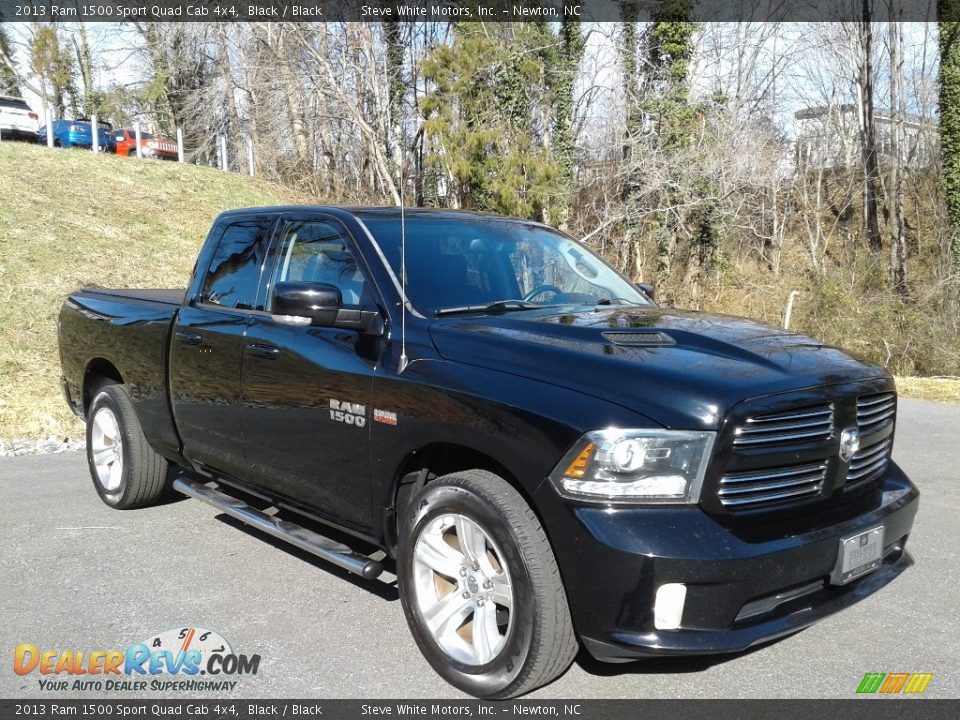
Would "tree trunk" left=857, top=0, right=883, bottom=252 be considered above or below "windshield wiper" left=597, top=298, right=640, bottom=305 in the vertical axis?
above

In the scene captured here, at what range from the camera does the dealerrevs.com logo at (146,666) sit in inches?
136

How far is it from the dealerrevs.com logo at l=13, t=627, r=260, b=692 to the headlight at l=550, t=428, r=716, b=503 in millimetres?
1765

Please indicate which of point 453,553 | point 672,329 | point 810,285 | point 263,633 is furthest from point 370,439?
point 810,285

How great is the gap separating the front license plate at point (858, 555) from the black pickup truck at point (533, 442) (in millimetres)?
10

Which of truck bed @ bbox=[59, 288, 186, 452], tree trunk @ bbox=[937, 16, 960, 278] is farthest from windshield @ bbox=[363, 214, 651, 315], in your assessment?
tree trunk @ bbox=[937, 16, 960, 278]

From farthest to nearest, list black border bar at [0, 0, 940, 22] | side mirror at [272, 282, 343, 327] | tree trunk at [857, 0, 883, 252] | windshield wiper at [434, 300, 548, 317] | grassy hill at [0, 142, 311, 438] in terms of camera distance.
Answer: tree trunk at [857, 0, 883, 252] < black border bar at [0, 0, 940, 22] < grassy hill at [0, 142, 311, 438] < windshield wiper at [434, 300, 548, 317] < side mirror at [272, 282, 343, 327]

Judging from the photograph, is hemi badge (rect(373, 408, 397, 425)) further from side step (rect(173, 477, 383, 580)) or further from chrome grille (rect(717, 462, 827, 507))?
chrome grille (rect(717, 462, 827, 507))

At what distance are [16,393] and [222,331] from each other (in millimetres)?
7442

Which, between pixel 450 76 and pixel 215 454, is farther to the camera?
pixel 450 76

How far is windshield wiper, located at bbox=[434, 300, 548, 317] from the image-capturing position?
3822mm

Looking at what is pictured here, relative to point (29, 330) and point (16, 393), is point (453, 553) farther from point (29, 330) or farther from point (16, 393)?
point (29, 330)

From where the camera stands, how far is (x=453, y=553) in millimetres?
3365

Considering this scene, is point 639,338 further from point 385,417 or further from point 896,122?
point 896,122

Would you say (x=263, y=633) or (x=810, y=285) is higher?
(x=810, y=285)
